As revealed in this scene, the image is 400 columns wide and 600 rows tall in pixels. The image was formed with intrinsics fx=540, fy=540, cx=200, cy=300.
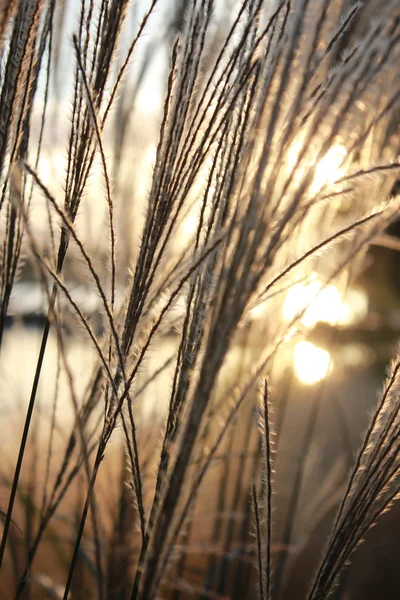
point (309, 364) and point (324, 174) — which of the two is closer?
point (324, 174)

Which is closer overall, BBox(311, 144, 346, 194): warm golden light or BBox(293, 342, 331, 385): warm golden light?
BBox(311, 144, 346, 194): warm golden light

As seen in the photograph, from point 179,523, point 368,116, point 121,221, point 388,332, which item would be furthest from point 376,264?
point 179,523

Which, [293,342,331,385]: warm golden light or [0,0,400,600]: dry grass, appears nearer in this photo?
[0,0,400,600]: dry grass

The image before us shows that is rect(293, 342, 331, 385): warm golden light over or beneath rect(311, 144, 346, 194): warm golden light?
beneath

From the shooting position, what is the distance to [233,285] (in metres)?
0.38

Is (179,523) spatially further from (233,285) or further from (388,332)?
(388,332)

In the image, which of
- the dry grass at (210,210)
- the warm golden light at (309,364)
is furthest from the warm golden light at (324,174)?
the warm golden light at (309,364)

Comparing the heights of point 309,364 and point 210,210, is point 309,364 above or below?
below

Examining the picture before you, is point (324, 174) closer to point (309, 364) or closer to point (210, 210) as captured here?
point (210, 210)

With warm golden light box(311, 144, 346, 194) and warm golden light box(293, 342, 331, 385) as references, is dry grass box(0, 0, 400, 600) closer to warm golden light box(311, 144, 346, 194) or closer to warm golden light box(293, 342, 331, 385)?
warm golden light box(311, 144, 346, 194)

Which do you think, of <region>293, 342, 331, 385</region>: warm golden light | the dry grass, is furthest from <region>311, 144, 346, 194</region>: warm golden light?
<region>293, 342, 331, 385</region>: warm golden light

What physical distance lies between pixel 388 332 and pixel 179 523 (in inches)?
114

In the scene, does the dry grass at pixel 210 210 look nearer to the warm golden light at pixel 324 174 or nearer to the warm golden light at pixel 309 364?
the warm golden light at pixel 324 174

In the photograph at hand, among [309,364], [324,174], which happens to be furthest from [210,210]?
[309,364]
